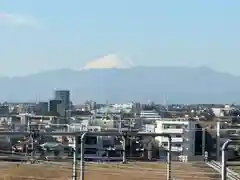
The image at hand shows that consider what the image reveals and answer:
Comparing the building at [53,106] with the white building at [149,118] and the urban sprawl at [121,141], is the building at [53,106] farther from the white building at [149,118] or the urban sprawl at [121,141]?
the white building at [149,118]

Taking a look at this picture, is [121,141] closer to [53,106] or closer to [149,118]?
[149,118]

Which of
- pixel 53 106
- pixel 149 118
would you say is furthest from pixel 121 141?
pixel 53 106

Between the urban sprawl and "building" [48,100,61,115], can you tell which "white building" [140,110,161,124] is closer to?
the urban sprawl

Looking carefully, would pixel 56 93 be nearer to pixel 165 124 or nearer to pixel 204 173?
pixel 165 124

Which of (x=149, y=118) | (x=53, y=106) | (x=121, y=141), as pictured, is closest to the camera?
(x=121, y=141)

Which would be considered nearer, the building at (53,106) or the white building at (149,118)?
the white building at (149,118)

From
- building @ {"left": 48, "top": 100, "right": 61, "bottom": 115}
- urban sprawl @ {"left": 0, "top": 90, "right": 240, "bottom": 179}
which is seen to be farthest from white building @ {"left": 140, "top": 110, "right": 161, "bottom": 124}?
building @ {"left": 48, "top": 100, "right": 61, "bottom": 115}

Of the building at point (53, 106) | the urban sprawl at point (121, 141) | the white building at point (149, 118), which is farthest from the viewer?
the building at point (53, 106)

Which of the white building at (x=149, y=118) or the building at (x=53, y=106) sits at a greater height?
the building at (x=53, y=106)

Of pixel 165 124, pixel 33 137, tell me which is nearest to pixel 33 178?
pixel 33 137

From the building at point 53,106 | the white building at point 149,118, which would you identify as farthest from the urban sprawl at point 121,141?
the white building at point 149,118

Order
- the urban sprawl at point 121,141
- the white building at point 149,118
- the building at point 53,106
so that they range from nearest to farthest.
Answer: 1. the urban sprawl at point 121,141
2. the white building at point 149,118
3. the building at point 53,106

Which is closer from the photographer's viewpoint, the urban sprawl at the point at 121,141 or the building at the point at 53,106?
the urban sprawl at the point at 121,141

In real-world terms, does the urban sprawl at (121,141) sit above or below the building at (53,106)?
below
